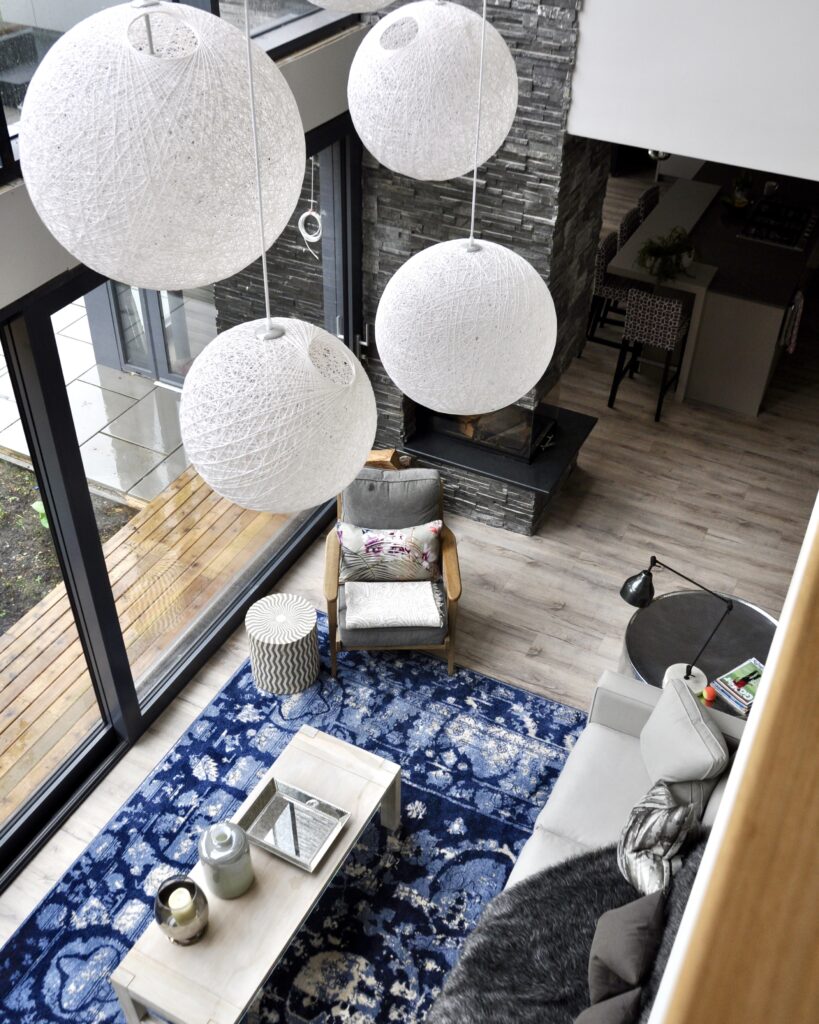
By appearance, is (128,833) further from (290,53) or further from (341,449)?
(290,53)

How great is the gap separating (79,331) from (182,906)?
79.8 inches

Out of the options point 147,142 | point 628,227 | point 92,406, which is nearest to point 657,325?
point 628,227

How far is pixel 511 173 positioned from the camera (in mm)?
4547

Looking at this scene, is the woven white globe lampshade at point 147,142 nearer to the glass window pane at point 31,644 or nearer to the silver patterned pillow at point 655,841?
the glass window pane at point 31,644

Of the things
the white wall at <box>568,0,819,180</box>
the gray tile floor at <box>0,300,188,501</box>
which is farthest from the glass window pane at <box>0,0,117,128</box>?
the white wall at <box>568,0,819,180</box>

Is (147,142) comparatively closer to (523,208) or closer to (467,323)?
(467,323)

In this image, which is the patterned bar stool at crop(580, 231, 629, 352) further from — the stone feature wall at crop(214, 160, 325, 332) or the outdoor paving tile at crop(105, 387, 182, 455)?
the outdoor paving tile at crop(105, 387, 182, 455)

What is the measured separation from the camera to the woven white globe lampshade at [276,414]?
5.49 ft

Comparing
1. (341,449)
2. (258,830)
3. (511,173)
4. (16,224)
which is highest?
(341,449)

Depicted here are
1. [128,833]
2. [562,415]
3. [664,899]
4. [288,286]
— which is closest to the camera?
[664,899]

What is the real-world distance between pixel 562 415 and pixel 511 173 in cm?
158

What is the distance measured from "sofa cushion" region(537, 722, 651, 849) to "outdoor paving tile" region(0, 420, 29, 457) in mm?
2362

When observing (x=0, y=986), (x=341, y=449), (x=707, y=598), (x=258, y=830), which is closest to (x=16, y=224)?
(x=341, y=449)

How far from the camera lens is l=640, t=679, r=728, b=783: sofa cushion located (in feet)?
11.3
